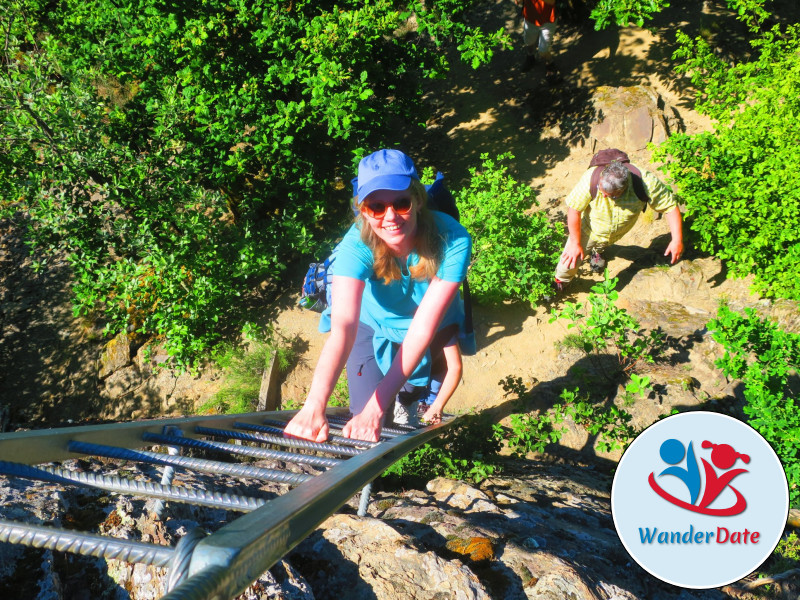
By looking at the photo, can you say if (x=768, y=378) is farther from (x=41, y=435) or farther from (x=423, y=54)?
(x=423, y=54)

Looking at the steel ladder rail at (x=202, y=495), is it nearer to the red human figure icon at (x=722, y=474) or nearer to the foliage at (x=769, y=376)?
the red human figure icon at (x=722, y=474)

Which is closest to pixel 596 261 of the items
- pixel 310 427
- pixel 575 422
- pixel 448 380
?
pixel 575 422

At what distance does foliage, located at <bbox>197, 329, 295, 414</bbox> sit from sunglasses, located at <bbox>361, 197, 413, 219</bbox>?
3.86m

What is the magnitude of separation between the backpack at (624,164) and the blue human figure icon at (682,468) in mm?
2562

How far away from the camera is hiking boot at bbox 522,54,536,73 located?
8.61m

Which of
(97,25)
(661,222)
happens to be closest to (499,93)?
(661,222)

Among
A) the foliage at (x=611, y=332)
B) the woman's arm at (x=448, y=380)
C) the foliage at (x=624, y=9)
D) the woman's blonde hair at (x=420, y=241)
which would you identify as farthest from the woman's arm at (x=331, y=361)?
the foliage at (x=624, y=9)

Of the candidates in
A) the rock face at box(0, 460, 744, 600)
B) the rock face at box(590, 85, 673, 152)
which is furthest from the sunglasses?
the rock face at box(590, 85, 673, 152)

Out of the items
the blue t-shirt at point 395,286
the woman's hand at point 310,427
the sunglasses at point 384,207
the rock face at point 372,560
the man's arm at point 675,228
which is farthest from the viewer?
the man's arm at point 675,228

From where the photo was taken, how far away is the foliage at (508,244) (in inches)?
221

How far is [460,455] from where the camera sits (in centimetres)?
452

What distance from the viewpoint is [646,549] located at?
2.48 meters

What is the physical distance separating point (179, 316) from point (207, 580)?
5.35 metres

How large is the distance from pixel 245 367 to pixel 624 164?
442cm
